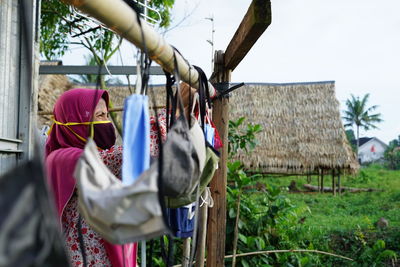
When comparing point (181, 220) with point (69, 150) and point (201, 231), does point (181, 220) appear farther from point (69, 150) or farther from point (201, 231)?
point (69, 150)

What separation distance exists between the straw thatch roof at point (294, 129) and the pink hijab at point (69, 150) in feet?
29.2

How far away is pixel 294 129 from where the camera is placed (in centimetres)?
1102

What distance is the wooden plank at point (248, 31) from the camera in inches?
70.7

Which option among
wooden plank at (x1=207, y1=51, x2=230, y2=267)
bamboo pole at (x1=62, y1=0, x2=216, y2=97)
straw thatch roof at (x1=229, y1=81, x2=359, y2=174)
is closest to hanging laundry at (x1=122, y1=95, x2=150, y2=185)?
bamboo pole at (x1=62, y1=0, x2=216, y2=97)

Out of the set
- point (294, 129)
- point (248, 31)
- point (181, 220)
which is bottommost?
point (181, 220)

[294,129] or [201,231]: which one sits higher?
[294,129]

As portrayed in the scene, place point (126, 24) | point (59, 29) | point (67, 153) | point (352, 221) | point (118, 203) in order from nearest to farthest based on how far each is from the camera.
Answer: point (118, 203) < point (126, 24) < point (67, 153) < point (59, 29) < point (352, 221)

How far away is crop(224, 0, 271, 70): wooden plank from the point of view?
180 cm

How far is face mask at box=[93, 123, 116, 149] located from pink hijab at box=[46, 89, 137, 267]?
0.04 meters

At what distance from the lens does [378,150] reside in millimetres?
47344

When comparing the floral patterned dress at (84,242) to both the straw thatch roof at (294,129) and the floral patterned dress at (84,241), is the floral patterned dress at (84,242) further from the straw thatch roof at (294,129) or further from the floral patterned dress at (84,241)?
the straw thatch roof at (294,129)

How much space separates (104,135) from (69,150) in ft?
0.51

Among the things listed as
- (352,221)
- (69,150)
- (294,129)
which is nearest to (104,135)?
(69,150)

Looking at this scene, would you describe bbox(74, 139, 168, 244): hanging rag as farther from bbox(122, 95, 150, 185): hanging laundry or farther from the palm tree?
the palm tree
